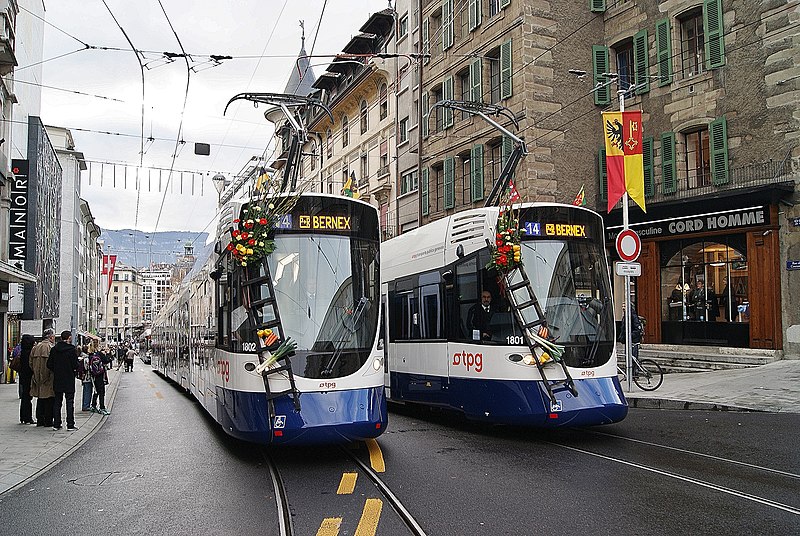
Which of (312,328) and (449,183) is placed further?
(449,183)

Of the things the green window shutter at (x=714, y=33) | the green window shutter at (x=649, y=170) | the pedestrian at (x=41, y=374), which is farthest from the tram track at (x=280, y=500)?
the green window shutter at (x=714, y=33)

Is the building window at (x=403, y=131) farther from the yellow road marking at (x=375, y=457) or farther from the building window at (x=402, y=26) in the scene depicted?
the yellow road marking at (x=375, y=457)

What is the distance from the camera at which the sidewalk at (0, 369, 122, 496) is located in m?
9.41

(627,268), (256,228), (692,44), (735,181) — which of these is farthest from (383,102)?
(256,228)

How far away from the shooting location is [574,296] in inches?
421

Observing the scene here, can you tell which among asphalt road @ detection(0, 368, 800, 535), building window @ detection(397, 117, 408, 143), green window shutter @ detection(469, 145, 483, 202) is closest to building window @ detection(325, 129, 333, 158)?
building window @ detection(397, 117, 408, 143)

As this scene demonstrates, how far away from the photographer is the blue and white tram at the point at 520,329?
10.4m

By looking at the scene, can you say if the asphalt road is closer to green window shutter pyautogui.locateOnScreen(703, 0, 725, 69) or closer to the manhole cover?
the manhole cover

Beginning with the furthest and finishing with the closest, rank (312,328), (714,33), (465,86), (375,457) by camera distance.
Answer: (465,86) < (714,33) < (375,457) < (312,328)

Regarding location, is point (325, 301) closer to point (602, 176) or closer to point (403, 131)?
point (602, 176)

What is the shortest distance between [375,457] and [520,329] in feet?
8.63

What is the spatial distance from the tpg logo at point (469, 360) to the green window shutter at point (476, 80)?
19.6 meters

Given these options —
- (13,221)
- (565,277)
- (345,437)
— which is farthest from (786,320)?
(13,221)

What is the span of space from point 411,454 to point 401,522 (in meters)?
3.30
